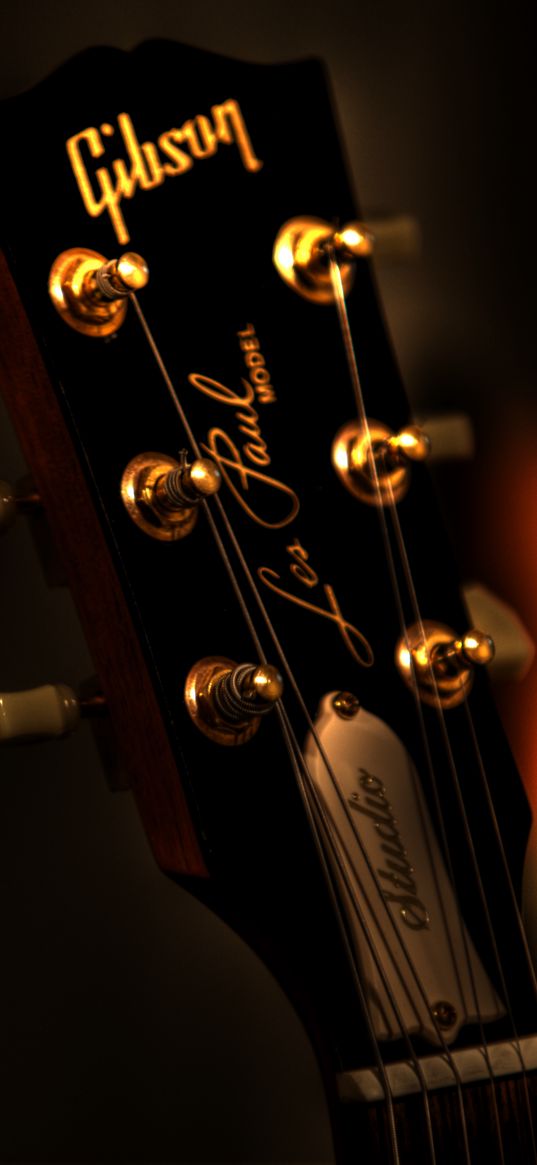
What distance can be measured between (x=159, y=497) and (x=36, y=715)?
144 millimetres

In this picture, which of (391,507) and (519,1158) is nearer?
(519,1158)

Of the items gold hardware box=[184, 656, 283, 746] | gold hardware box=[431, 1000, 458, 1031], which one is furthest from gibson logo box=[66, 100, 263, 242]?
gold hardware box=[431, 1000, 458, 1031]

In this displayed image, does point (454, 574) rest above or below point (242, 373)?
below

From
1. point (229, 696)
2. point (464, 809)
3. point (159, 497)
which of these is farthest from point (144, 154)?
point (464, 809)

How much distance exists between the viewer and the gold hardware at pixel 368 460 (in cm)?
79

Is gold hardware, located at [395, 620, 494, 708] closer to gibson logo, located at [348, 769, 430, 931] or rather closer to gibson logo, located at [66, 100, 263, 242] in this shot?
gibson logo, located at [348, 769, 430, 931]

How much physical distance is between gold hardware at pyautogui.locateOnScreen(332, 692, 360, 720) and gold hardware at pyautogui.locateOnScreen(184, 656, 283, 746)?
6 centimetres

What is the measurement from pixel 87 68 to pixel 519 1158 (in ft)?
2.26

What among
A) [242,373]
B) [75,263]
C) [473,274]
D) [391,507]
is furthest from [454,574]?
[473,274]

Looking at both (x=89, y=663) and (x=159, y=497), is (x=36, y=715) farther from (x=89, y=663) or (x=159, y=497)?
(x=89, y=663)

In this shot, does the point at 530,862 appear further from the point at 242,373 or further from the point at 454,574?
the point at 242,373

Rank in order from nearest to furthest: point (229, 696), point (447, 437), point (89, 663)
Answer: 1. point (229, 696)
2. point (447, 437)
3. point (89, 663)

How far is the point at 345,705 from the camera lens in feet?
2.39

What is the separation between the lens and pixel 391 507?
31.6 inches
